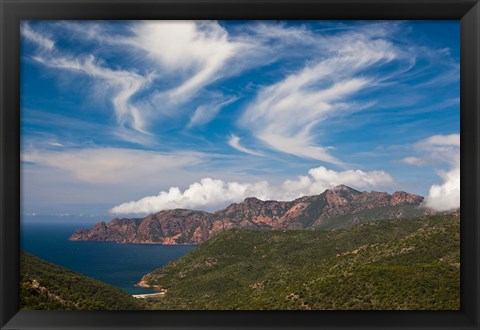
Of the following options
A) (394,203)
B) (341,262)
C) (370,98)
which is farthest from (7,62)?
(394,203)

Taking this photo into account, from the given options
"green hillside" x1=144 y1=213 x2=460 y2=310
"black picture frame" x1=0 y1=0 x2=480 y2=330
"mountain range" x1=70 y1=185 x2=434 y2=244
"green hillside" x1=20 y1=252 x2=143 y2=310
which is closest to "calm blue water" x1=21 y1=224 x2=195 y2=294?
"mountain range" x1=70 y1=185 x2=434 y2=244

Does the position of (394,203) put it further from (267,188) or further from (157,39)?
(157,39)

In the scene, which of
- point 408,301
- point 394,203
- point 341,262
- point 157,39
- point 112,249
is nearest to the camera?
point 157,39

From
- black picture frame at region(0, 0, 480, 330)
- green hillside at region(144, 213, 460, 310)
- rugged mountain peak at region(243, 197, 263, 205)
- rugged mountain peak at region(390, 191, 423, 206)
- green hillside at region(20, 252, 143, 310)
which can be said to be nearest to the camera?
black picture frame at region(0, 0, 480, 330)

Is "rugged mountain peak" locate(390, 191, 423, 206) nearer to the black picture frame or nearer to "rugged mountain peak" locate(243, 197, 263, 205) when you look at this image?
"rugged mountain peak" locate(243, 197, 263, 205)

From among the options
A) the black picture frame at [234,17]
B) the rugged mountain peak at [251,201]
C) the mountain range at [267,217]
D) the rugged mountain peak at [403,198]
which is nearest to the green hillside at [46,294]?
the black picture frame at [234,17]
